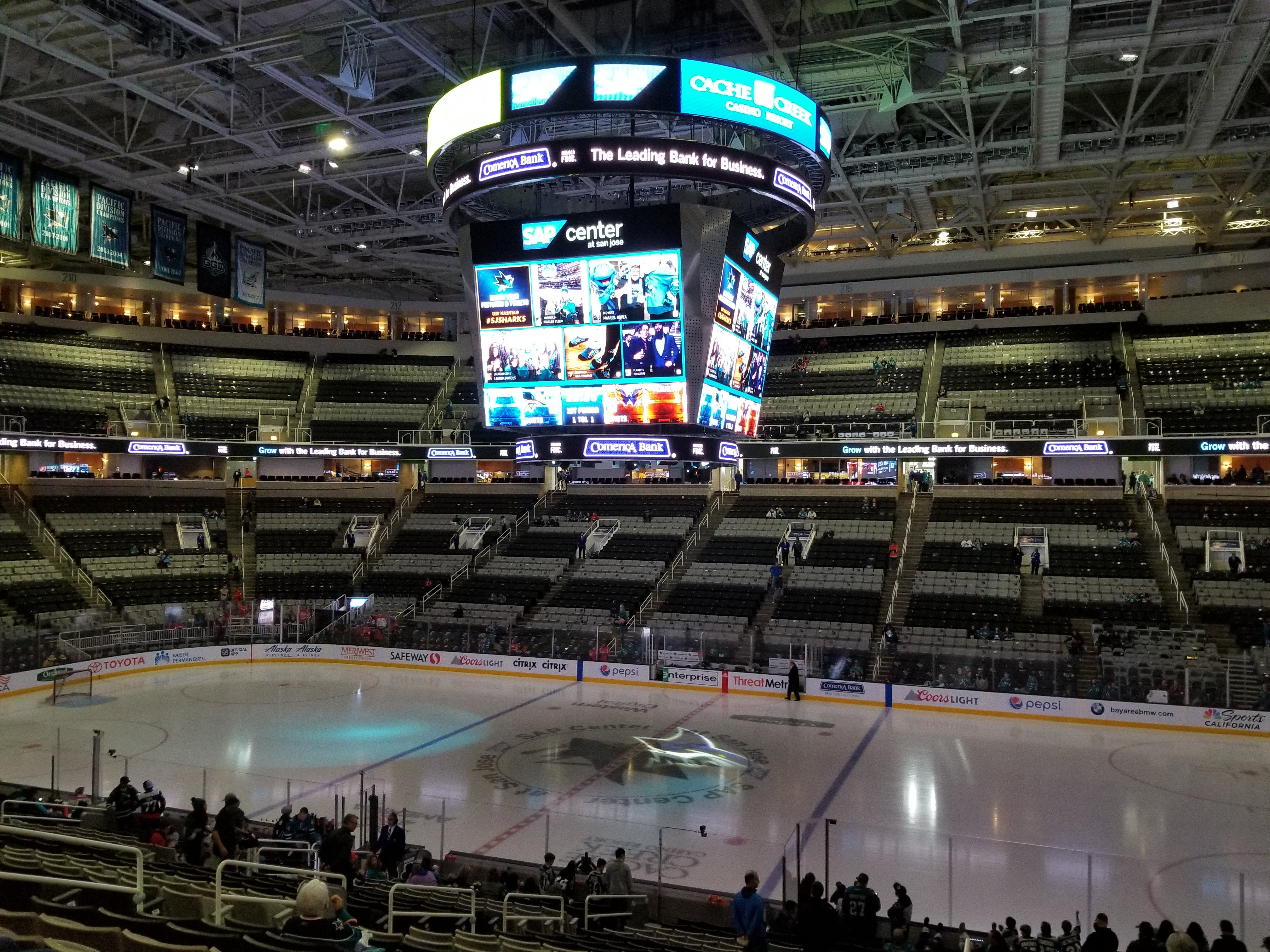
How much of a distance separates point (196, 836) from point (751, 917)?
669 centimetres

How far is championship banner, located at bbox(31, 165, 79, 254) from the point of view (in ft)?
83.0

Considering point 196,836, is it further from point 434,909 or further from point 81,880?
point 81,880

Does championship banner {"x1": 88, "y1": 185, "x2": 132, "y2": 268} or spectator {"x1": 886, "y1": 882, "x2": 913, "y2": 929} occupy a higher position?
championship banner {"x1": 88, "y1": 185, "x2": 132, "y2": 268}

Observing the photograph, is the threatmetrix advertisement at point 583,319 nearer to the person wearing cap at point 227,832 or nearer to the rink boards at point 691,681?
the person wearing cap at point 227,832

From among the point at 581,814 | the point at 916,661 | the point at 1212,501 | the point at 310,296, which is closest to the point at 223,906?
the point at 581,814

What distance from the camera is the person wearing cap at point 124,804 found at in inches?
480

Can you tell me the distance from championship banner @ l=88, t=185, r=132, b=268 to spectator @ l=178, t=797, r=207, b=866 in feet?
70.3

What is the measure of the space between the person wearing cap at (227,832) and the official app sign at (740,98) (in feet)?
40.2

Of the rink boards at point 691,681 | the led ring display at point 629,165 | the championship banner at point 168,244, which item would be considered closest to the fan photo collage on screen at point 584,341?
the led ring display at point 629,165

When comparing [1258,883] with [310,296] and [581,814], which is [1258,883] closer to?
[581,814]

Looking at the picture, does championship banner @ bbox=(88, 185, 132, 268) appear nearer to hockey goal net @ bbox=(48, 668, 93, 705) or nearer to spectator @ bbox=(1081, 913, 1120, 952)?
hockey goal net @ bbox=(48, 668, 93, 705)

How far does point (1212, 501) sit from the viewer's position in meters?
33.3

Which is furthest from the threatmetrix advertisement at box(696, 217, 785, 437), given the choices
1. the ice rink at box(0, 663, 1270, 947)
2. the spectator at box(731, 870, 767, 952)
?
the spectator at box(731, 870, 767, 952)

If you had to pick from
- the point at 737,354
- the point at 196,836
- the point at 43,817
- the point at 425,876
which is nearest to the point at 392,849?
the point at 425,876
